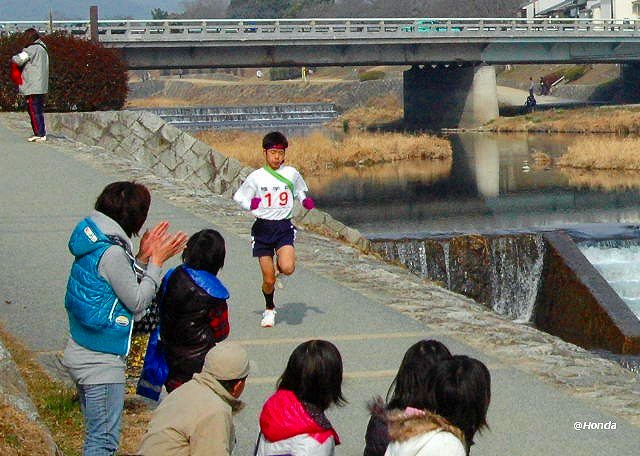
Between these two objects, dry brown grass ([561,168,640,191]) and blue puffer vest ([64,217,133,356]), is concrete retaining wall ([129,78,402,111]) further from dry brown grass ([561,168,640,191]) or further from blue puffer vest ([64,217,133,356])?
blue puffer vest ([64,217,133,356])

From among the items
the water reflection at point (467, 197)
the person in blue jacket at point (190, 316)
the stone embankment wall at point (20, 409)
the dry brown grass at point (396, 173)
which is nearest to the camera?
the stone embankment wall at point (20, 409)

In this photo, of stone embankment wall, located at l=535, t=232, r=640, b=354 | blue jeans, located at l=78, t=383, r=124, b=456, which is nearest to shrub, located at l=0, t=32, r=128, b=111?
stone embankment wall, located at l=535, t=232, r=640, b=354

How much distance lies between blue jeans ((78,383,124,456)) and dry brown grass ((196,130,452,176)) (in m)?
29.7

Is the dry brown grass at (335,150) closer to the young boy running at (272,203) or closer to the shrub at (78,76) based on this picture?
the shrub at (78,76)

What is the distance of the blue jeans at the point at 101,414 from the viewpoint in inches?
218

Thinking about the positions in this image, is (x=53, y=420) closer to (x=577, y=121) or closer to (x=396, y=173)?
(x=396, y=173)

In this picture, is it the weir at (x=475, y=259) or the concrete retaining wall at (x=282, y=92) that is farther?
the concrete retaining wall at (x=282, y=92)

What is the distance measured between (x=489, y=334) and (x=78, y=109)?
14.9 metres

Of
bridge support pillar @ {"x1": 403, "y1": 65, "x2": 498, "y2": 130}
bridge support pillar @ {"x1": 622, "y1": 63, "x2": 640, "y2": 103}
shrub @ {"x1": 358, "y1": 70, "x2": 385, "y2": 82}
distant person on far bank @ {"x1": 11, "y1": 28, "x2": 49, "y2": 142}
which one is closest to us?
distant person on far bank @ {"x1": 11, "y1": 28, "x2": 49, "y2": 142}

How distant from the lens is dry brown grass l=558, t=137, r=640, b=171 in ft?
115

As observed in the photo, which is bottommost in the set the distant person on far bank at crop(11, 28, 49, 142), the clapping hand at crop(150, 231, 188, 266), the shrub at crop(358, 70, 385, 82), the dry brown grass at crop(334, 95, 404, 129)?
the clapping hand at crop(150, 231, 188, 266)

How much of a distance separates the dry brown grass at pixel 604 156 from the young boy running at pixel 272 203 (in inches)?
1067

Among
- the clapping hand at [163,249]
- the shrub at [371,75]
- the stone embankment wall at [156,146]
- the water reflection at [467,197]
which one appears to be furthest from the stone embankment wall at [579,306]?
the shrub at [371,75]

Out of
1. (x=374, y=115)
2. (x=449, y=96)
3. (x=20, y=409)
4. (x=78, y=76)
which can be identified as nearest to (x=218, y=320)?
(x=20, y=409)
